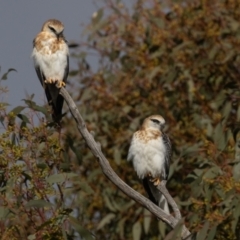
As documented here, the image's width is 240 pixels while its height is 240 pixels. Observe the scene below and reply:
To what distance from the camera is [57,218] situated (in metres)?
5.96

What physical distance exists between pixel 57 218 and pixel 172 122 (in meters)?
4.69

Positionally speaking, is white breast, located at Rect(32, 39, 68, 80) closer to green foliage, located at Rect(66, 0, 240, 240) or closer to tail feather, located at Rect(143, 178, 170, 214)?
tail feather, located at Rect(143, 178, 170, 214)

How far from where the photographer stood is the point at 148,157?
27.4 ft

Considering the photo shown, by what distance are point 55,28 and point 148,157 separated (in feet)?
3.86

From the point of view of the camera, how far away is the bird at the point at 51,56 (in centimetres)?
796

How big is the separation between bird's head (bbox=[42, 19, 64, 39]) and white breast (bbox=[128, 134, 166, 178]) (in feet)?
3.25

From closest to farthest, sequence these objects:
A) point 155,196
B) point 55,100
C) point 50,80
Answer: point 55,100, point 50,80, point 155,196

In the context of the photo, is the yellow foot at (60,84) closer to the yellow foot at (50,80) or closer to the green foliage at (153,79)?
the yellow foot at (50,80)

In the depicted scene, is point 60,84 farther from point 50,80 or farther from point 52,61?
point 52,61

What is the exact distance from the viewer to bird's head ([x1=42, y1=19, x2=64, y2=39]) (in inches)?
322

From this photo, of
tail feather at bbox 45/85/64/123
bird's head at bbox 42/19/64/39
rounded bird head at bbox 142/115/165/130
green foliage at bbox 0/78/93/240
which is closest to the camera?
green foliage at bbox 0/78/93/240

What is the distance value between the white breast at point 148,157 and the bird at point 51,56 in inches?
30.2

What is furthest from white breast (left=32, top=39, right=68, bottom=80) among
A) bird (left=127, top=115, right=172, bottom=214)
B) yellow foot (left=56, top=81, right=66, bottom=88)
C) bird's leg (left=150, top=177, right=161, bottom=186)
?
bird's leg (left=150, top=177, right=161, bottom=186)

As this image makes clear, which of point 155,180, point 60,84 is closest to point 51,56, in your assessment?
point 60,84
